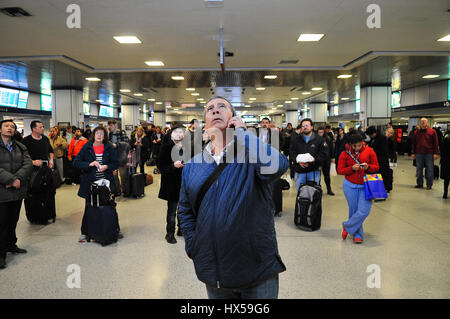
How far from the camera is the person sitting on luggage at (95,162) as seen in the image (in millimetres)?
4846

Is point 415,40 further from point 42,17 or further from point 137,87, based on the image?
point 137,87

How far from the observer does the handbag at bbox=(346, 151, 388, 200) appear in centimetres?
450

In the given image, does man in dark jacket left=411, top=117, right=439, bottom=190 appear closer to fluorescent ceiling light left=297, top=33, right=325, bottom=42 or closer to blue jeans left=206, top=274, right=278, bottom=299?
fluorescent ceiling light left=297, top=33, right=325, bottom=42

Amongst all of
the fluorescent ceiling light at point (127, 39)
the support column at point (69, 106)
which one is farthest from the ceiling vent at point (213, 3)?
the support column at point (69, 106)

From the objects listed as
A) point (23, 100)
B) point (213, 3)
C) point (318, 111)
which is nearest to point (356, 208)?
point (213, 3)

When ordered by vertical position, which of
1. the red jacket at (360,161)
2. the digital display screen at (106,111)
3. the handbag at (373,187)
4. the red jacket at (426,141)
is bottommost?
the handbag at (373,187)

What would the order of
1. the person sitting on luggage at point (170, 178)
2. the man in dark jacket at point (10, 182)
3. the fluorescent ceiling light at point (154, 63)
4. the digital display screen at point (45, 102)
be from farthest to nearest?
the digital display screen at point (45, 102)
the fluorescent ceiling light at point (154, 63)
the person sitting on luggage at point (170, 178)
the man in dark jacket at point (10, 182)

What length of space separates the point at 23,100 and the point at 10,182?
18.9 metres

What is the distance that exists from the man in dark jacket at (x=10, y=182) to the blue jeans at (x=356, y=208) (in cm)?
472

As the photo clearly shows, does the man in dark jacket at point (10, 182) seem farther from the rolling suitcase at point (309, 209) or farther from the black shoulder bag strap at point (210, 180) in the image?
the rolling suitcase at point (309, 209)

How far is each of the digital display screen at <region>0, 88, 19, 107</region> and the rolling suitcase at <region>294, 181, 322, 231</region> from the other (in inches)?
755

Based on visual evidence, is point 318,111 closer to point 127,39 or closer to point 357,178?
point 127,39

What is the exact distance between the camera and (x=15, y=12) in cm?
602
